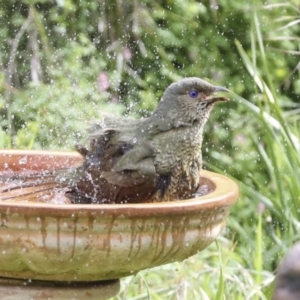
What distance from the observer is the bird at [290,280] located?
1.06m

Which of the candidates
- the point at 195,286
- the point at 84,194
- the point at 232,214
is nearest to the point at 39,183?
the point at 84,194

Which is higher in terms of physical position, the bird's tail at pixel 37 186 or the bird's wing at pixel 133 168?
the bird's wing at pixel 133 168

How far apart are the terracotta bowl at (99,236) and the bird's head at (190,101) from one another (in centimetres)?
41

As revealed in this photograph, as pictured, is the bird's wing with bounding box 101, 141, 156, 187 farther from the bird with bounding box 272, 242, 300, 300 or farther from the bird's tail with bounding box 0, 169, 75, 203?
the bird with bounding box 272, 242, 300, 300

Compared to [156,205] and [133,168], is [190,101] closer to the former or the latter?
[133,168]

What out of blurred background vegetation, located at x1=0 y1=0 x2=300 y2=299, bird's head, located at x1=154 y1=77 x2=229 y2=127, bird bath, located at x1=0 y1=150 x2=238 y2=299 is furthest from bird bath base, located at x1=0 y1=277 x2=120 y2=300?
blurred background vegetation, located at x1=0 y1=0 x2=300 y2=299

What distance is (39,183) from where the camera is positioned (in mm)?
2846

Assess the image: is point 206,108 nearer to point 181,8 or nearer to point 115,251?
point 115,251

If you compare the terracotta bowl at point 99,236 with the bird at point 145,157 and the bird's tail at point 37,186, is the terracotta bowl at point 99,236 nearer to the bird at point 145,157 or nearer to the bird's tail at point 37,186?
the bird at point 145,157

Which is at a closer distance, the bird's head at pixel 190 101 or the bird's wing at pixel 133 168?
the bird's wing at pixel 133 168

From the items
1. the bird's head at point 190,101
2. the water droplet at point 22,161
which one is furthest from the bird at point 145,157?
the water droplet at point 22,161

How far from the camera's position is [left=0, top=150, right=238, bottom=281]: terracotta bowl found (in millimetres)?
2070

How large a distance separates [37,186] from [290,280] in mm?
1874

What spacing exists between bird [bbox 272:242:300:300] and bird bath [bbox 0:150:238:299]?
103 cm
